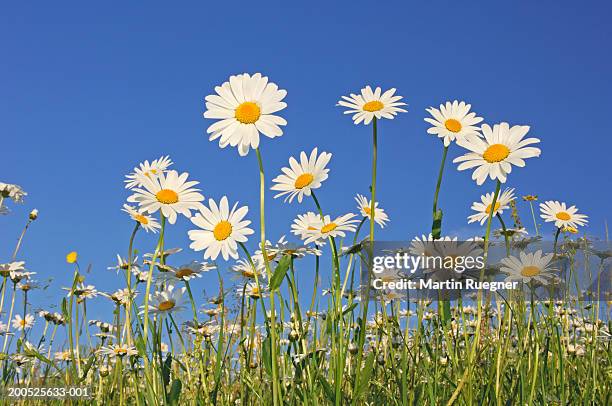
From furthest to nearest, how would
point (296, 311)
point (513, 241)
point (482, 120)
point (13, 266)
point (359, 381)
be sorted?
point (13, 266) < point (513, 241) < point (482, 120) < point (296, 311) < point (359, 381)

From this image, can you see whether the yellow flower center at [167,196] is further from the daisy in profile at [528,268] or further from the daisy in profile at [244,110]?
the daisy in profile at [528,268]

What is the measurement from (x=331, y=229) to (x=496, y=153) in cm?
50

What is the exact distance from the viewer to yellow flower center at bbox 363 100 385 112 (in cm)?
190

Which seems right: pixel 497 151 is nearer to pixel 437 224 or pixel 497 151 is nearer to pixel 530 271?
pixel 437 224

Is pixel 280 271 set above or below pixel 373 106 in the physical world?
below

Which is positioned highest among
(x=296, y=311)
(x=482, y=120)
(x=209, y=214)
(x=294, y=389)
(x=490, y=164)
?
(x=482, y=120)

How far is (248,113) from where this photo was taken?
1.70 metres

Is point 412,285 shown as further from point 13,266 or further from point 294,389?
point 13,266

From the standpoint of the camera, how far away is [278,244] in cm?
206

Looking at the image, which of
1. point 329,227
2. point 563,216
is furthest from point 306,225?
point 563,216

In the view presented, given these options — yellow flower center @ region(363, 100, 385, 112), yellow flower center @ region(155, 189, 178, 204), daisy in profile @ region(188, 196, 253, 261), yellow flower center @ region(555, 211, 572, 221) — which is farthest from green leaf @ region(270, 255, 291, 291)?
yellow flower center @ region(555, 211, 572, 221)

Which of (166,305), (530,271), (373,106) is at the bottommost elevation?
(166,305)

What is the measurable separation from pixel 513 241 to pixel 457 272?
549mm

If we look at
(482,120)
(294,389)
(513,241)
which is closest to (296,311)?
(294,389)
